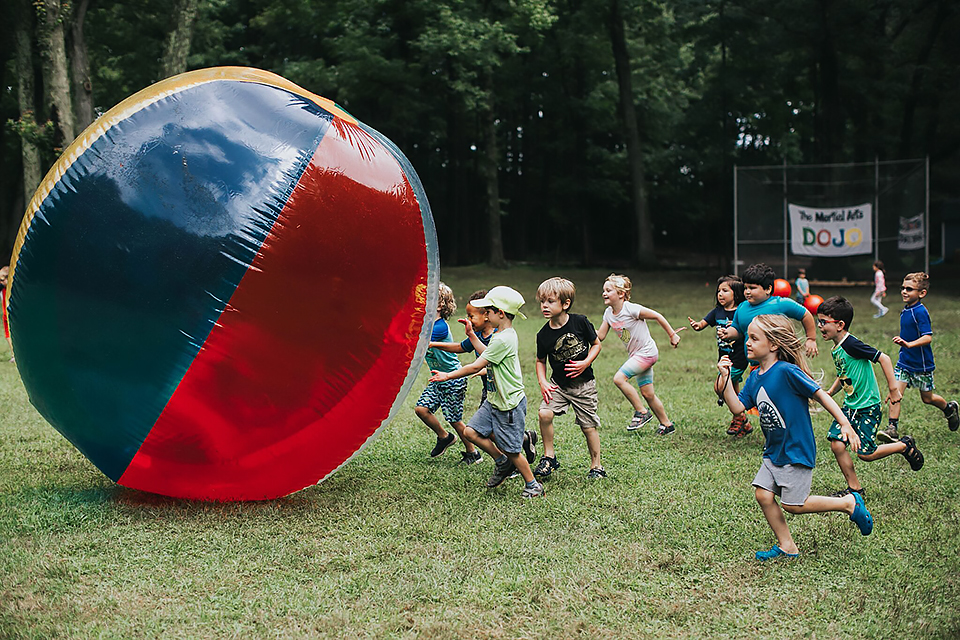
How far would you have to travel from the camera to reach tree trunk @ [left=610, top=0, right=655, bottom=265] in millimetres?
29750

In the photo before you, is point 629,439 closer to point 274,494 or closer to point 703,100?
point 274,494

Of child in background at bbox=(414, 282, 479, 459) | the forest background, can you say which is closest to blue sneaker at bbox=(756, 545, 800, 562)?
child in background at bbox=(414, 282, 479, 459)

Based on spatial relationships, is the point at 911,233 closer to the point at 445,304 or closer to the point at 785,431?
the point at 445,304

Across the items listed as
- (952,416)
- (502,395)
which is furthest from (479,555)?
(952,416)

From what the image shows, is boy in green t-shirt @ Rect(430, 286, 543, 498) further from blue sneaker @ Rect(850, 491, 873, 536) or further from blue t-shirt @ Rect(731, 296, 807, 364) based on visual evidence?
blue t-shirt @ Rect(731, 296, 807, 364)

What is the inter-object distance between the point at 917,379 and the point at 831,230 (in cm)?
1530

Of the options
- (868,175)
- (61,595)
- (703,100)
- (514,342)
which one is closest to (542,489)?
(514,342)

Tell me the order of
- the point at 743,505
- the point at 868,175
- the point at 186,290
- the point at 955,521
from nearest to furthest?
the point at 186,290 < the point at 955,521 < the point at 743,505 < the point at 868,175

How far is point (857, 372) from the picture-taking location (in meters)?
6.26

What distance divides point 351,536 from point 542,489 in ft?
5.07

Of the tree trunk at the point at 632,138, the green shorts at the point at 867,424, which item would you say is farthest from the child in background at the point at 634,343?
the tree trunk at the point at 632,138

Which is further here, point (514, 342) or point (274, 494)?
point (514, 342)

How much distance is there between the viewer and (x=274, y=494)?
Answer: 5.66 meters

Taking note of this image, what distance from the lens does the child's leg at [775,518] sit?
4781 millimetres
